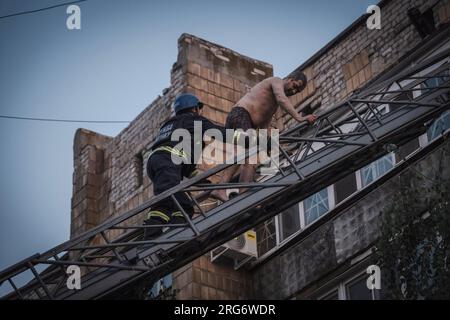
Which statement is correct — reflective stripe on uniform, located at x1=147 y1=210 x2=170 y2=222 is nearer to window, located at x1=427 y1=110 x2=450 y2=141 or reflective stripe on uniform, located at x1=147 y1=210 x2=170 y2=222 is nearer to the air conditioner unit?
the air conditioner unit

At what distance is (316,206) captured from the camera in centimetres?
1473

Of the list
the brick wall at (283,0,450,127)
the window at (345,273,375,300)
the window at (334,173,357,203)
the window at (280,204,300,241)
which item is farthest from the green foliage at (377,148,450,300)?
the brick wall at (283,0,450,127)

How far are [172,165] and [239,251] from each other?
4160mm

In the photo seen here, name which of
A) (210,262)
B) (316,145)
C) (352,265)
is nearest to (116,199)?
(210,262)

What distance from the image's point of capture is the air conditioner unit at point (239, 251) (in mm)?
15008

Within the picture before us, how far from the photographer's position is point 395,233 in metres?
11.0

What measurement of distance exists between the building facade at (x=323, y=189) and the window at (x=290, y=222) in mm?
17

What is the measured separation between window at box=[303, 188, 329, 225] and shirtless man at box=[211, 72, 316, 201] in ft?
8.93

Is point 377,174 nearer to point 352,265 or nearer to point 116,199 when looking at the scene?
point 352,265

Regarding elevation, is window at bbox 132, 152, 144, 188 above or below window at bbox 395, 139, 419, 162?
above

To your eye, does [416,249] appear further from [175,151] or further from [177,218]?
[175,151]

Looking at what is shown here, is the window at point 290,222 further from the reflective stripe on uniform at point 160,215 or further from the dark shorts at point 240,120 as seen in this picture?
the reflective stripe on uniform at point 160,215

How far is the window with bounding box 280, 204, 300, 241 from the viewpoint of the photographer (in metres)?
15.0

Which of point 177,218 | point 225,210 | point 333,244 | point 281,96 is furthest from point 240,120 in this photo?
point 333,244
